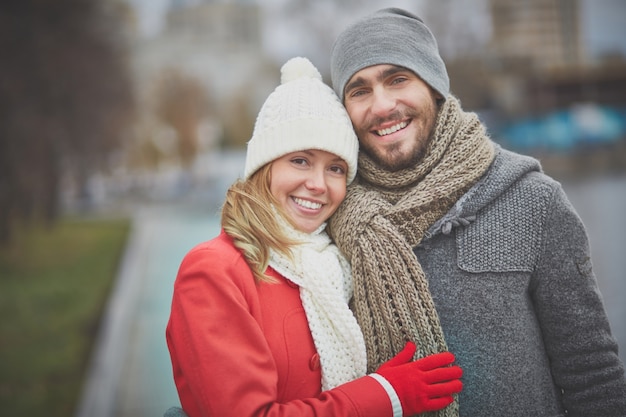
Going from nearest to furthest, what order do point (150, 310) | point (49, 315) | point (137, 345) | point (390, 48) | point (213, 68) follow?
point (390, 48)
point (137, 345)
point (150, 310)
point (49, 315)
point (213, 68)

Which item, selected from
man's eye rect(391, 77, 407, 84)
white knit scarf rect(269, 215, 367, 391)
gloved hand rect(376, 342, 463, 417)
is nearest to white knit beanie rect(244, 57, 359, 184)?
man's eye rect(391, 77, 407, 84)

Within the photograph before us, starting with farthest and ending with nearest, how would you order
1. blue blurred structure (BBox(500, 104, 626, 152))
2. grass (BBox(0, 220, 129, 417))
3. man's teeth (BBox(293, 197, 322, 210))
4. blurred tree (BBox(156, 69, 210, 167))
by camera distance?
blurred tree (BBox(156, 69, 210, 167)), blue blurred structure (BBox(500, 104, 626, 152)), grass (BBox(0, 220, 129, 417)), man's teeth (BBox(293, 197, 322, 210))

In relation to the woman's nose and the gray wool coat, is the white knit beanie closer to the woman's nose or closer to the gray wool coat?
the woman's nose

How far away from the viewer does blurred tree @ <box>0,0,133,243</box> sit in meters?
12.3

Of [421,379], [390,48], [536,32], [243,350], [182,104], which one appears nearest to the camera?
[243,350]

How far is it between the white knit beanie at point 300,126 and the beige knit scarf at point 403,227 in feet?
0.58

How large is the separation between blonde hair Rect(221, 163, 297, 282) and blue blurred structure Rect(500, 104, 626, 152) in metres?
A: 24.7

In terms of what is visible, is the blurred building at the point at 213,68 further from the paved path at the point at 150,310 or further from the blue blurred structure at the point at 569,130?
the paved path at the point at 150,310

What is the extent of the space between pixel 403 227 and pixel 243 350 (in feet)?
2.39

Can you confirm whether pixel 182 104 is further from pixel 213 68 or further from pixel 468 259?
pixel 468 259

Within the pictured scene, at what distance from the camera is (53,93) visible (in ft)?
47.4

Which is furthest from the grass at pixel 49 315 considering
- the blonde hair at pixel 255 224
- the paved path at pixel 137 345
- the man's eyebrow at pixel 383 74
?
the man's eyebrow at pixel 383 74

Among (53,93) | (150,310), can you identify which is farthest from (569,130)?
(150,310)

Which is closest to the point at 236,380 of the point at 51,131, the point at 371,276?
the point at 371,276
